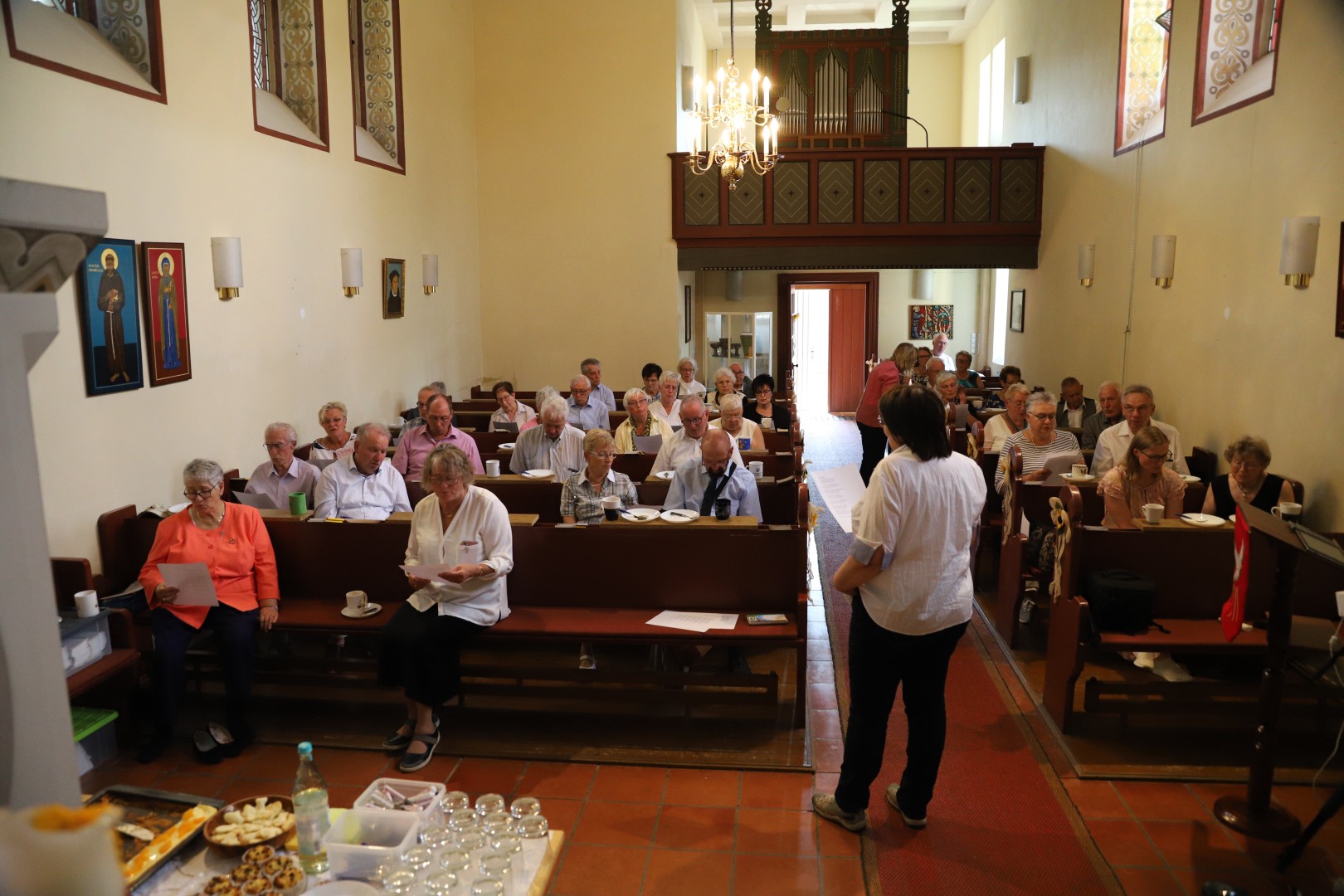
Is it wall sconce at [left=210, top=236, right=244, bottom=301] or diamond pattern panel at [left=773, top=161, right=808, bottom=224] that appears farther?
diamond pattern panel at [left=773, top=161, right=808, bottom=224]

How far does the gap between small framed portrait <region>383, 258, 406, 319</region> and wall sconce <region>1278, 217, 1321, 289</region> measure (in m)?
6.96

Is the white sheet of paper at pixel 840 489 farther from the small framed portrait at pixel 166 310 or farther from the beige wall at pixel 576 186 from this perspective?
the beige wall at pixel 576 186

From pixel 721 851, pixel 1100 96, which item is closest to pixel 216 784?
pixel 721 851

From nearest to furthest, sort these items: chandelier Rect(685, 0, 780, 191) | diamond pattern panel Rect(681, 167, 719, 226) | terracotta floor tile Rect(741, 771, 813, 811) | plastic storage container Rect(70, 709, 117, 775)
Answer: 1. terracotta floor tile Rect(741, 771, 813, 811)
2. plastic storage container Rect(70, 709, 117, 775)
3. chandelier Rect(685, 0, 780, 191)
4. diamond pattern panel Rect(681, 167, 719, 226)

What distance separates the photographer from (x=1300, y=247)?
570 centimetres

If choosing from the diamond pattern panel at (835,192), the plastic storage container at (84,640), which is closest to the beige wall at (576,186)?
the diamond pattern panel at (835,192)

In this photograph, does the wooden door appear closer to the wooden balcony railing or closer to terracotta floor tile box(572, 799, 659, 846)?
the wooden balcony railing

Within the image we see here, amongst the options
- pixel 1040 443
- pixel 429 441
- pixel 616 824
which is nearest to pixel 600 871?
pixel 616 824

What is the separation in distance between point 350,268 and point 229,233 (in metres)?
1.61

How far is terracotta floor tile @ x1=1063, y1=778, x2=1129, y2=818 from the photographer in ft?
12.8

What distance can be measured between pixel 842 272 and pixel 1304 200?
10361 millimetres

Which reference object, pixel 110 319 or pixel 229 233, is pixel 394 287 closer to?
pixel 229 233

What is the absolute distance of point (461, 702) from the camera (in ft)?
15.7

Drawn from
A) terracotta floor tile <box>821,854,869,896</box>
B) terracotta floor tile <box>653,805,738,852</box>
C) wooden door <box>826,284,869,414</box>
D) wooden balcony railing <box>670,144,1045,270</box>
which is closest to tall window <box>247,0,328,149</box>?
wooden balcony railing <box>670,144,1045,270</box>
